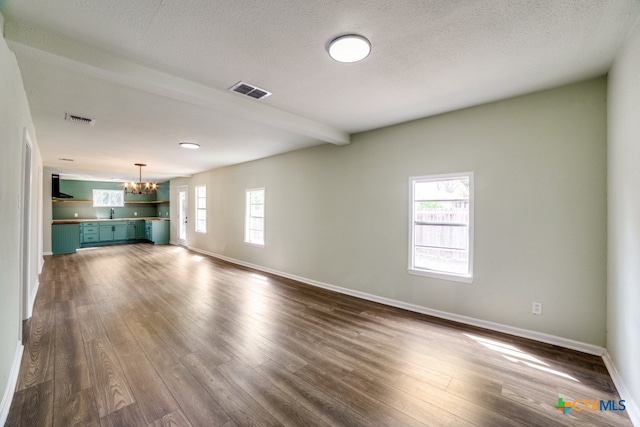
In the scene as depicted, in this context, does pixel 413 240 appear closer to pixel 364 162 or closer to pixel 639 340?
pixel 364 162

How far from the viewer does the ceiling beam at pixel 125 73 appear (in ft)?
5.95

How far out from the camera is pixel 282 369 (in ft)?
7.43

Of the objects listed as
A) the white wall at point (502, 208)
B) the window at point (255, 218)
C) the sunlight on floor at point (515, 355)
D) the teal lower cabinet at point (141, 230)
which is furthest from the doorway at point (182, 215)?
the sunlight on floor at point (515, 355)

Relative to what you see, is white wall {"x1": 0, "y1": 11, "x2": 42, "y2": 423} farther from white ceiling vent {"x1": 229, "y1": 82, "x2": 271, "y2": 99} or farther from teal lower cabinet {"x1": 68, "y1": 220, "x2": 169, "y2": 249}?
teal lower cabinet {"x1": 68, "y1": 220, "x2": 169, "y2": 249}

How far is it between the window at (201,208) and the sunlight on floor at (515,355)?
7.55 m

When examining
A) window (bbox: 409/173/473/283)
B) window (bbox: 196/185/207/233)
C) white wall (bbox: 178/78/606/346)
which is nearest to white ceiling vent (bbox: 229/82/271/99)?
white wall (bbox: 178/78/606/346)

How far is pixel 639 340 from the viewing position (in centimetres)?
173

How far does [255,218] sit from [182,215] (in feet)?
15.2

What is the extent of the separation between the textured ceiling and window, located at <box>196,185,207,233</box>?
15.6 ft

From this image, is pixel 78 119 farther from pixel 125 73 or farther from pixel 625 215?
pixel 625 215

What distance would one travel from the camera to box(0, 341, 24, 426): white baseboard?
166cm

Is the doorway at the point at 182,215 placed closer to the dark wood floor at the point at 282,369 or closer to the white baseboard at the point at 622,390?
the dark wood floor at the point at 282,369

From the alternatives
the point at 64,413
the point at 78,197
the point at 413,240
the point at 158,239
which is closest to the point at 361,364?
the point at 413,240

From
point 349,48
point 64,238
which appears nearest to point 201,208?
point 64,238
